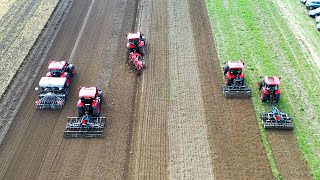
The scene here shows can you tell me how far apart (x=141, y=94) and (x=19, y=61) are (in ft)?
32.0

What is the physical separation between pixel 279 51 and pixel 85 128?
15.8m

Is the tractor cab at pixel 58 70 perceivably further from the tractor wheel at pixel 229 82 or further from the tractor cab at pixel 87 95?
the tractor wheel at pixel 229 82

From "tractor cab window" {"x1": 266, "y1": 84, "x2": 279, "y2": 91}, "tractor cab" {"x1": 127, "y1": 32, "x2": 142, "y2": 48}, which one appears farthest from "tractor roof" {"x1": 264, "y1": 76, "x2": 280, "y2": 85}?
"tractor cab" {"x1": 127, "y1": 32, "x2": 142, "y2": 48}

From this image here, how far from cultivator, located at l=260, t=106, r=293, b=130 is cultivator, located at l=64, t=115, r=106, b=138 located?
30.5 ft

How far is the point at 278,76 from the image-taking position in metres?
29.0

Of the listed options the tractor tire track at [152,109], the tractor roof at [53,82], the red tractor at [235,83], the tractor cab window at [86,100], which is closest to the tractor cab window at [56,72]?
the tractor roof at [53,82]

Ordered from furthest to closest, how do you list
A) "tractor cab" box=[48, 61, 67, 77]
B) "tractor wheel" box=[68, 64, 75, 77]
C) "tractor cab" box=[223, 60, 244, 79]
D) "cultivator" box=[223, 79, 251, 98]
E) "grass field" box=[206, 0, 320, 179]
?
"tractor wheel" box=[68, 64, 75, 77]
"tractor cab" box=[48, 61, 67, 77]
"tractor cab" box=[223, 60, 244, 79]
"cultivator" box=[223, 79, 251, 98]
"grass field" box=[206, 0, 320, 179]

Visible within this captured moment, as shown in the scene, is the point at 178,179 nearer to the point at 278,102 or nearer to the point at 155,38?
the point at 278,102

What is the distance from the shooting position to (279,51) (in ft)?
104

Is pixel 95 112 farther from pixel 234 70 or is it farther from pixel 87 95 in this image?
pixel 234 70

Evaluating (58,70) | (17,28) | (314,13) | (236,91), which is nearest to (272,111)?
(236,91)

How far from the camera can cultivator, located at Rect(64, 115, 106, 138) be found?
79.2 feet

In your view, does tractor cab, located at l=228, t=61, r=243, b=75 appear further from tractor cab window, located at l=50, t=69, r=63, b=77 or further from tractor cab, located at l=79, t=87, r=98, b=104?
tractor cab window, located at l=50, t=69, r=63, b=77

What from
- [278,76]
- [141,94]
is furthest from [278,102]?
[141,94]
